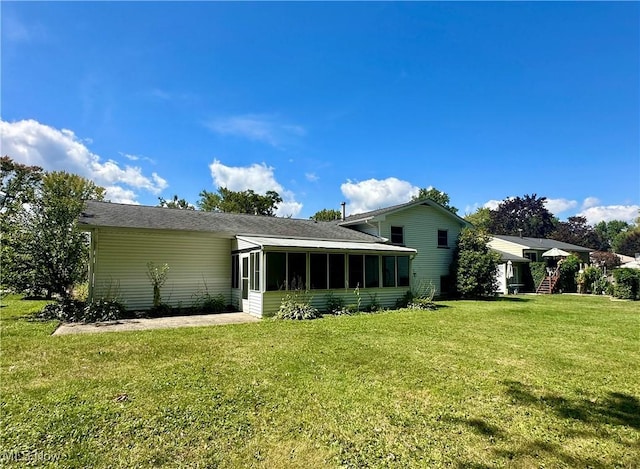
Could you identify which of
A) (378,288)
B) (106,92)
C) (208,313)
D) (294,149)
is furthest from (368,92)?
(208,313)

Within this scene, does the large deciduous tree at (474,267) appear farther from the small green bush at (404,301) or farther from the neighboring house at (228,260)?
the small green bush at (404,301)

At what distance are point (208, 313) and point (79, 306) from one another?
4.44 m

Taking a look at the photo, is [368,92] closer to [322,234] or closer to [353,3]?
[353,3]

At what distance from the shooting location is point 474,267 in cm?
2102

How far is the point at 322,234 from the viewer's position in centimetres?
1898

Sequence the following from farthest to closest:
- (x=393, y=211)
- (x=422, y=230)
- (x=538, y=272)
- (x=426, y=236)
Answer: (x=538, y=272)
(x=426, y=236)
(x=422, y=230)
(x=393, y=211)

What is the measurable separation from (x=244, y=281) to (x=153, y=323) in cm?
416

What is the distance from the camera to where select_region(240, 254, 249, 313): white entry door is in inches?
562

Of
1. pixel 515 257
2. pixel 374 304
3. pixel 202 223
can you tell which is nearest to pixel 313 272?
pixel 374 304

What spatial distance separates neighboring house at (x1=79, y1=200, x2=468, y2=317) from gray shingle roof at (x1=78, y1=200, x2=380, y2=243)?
0.04 m

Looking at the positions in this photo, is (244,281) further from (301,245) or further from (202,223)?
(202,223)

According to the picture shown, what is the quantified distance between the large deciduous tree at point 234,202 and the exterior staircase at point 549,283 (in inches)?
1116

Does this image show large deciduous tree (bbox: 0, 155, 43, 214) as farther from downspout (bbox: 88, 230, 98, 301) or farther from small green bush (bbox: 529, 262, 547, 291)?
small green bush (bbox: 529, 262, 547, 291)

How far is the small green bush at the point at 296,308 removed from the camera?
12445mm
